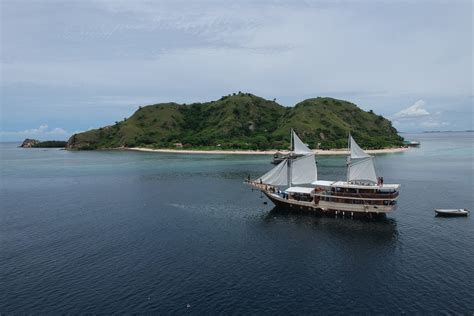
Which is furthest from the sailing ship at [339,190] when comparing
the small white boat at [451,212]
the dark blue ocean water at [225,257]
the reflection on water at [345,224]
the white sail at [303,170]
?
the small white boat at [451,212]

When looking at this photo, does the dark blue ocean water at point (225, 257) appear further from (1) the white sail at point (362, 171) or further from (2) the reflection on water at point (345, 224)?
(1) the white sail at point (362, 171)

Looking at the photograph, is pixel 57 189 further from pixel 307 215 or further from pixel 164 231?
pixel 307 215

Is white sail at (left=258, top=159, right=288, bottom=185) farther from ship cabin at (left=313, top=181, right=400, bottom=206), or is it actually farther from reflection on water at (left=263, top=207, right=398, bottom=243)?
ship cabin at (left=313, top=181, right=400, bottom=206)

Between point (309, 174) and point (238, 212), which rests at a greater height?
point (309, 174)

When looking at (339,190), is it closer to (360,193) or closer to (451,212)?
(360,193)

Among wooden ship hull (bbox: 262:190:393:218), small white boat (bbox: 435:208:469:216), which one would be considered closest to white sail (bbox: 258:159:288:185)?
wooden ship hull (bbox: 262:190:393:218)

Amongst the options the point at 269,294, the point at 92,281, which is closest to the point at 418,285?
the point at 269,294
